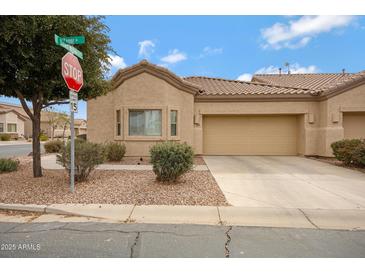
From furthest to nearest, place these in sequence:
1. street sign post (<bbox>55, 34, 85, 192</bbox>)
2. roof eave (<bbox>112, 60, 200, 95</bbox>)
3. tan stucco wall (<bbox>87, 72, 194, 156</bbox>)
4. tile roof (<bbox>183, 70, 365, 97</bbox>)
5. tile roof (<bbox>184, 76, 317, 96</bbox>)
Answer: tile roof (<bbox>184, 76, 317, 96</bbox>)
tile roof (<bbox>183, 70, 365, 97</bbox>)
tan stucco wall (<bbox>87, 72, 194, 156</bbox>)
roof eave (<bbox>112, 60, 200, 95</bbox>)
street sign post (<bbox>55, 34, 85, 192</bbox>)

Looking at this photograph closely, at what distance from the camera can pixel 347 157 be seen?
34.8 ft

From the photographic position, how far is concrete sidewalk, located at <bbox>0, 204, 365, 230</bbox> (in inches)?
189

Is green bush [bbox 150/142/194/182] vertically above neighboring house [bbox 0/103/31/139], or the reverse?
neighboring house [bbox 0/103/31/139]

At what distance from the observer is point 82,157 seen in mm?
7211

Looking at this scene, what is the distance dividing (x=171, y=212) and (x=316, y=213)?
118 inches

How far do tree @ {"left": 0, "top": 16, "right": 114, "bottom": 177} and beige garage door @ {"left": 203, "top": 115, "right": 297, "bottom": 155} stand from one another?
7872 millimetres

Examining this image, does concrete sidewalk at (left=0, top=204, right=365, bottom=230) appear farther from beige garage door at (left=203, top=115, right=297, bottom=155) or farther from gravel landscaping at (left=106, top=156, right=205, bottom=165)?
beige garage door at (left=203, top=115, right=297, bottom=155)

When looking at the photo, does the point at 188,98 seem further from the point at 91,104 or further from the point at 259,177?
the point at 259,177

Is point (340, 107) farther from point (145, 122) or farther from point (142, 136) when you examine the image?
point (142, 136)

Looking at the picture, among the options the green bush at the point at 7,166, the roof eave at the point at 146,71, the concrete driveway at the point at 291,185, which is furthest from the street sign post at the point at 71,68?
the roof eave at the point at 146,71

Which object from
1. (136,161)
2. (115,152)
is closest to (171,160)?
(136,161)

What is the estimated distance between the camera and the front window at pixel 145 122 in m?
12.9

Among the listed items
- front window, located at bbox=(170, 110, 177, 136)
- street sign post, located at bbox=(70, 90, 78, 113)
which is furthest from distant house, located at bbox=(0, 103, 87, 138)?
street sign post, located at bbox=(70, 90, 78, 113)

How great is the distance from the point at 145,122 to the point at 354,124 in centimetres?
1104
